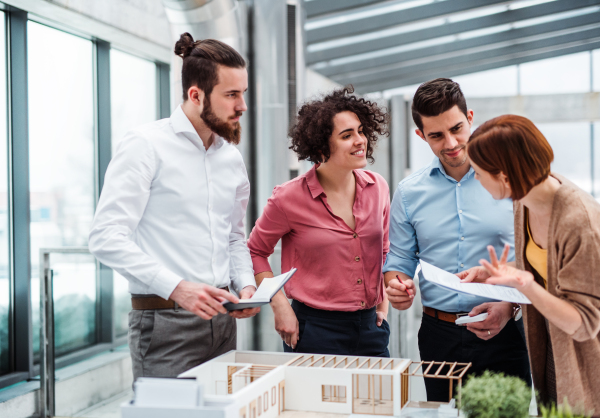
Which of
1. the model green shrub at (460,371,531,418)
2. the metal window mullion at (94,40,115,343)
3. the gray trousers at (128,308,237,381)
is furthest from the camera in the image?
the metal window mullion at (94,40,115,343)

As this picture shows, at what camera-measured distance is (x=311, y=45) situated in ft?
21.3

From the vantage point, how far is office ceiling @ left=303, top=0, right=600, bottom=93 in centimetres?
606

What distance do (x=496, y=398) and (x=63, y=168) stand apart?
3940mm

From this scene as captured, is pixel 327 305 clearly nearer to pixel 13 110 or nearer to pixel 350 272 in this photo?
pixel 350 272

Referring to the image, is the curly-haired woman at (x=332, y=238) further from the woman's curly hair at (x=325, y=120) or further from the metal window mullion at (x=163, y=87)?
the metal window mullion at (x=163, y=87)

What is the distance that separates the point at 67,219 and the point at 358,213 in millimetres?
2904

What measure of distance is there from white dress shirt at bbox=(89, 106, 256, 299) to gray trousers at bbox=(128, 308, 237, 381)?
108 millimetres

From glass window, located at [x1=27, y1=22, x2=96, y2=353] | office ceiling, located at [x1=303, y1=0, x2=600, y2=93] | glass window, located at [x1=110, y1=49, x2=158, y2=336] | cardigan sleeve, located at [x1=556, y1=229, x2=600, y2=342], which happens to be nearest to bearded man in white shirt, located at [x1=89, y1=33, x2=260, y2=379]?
cardigan sleeve, located at [x1=556, y1=229, x2=600, y2=342]

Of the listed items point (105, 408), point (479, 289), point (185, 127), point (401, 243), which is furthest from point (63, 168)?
point (479, 289)

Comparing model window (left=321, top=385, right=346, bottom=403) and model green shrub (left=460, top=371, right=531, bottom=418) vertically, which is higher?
model green shrub (left=460, top=371, right=531, bottom=418)

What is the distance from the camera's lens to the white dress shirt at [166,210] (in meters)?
1.88

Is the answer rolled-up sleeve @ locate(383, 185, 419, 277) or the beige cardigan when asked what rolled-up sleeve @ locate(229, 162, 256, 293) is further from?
the beige cardigan

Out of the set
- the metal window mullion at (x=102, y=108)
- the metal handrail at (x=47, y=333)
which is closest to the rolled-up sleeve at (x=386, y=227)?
the metal handrail at (x=47, y=333)

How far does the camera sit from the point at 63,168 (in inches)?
176
